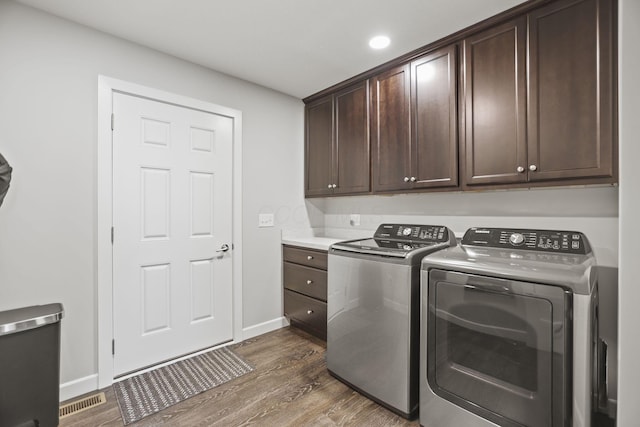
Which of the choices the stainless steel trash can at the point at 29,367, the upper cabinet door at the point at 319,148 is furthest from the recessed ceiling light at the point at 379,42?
the stainless steel trash can at the point at 29,367

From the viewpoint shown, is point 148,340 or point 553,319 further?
point 148,340

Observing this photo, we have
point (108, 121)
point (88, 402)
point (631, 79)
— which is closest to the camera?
point (631, 79)

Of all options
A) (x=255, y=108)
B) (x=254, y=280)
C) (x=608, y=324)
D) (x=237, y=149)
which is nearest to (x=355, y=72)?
(x=255, y=108)

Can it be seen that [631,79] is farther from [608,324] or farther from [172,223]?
[172,223]

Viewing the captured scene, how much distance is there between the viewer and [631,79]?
121cm

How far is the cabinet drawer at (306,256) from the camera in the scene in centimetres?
267

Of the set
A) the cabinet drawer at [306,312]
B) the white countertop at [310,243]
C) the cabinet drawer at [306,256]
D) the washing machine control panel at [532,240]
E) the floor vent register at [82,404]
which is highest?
the washing machine control panel at [532,240]

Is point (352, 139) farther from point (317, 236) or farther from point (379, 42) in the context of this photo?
point (317, 236)

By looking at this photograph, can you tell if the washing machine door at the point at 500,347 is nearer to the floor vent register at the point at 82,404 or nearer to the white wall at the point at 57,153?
the floor vent register at the point at 82,404

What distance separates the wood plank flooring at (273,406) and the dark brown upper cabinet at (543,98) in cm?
163

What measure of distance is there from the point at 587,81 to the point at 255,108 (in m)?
2.42

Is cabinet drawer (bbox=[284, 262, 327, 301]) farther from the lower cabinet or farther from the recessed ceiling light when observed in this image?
the recessed ceiling light

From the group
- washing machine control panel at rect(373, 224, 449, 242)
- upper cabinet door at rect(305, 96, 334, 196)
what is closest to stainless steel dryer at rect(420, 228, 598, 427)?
washing machine control panel at rect(373, 224, 449, 242)

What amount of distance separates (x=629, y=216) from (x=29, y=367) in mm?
2806
